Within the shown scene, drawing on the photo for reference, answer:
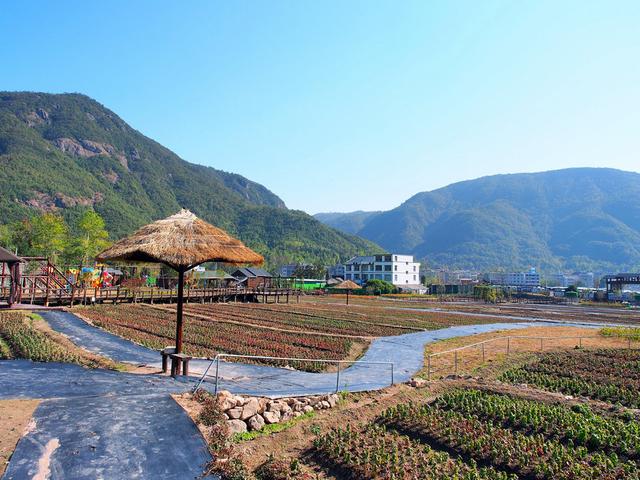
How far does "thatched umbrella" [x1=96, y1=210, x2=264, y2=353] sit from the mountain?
105 metres

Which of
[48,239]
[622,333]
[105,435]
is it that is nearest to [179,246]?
[105,435]

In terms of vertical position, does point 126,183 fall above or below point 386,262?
above

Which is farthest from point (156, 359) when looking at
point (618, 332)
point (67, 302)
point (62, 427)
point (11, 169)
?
point (11, 169)

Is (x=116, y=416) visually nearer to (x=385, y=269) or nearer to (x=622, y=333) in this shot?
(x=622, y=333)

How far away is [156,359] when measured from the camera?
16156 mm

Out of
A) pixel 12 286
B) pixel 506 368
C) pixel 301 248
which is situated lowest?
pixel 506 368

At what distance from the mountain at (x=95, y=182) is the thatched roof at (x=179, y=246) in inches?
4127

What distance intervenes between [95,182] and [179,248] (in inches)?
5727

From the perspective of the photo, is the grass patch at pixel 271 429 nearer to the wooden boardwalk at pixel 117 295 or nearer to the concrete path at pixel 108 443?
the concrete path at pixel 108 443

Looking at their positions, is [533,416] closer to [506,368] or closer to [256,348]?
[506,368]

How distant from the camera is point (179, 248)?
12.5m

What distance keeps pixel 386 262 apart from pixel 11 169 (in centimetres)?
9841

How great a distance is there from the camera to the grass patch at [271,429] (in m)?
8.44

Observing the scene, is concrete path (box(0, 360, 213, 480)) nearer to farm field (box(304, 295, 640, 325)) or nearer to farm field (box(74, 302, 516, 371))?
farm field (box(74, 302, 516, 371))
